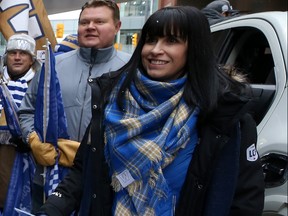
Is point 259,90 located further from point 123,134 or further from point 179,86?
point 123,134

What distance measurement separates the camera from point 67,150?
2.29 metres

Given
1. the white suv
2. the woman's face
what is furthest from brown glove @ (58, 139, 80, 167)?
the white suv

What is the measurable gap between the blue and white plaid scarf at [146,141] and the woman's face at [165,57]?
0.05 metres

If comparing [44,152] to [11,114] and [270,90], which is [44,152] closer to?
[11,114]

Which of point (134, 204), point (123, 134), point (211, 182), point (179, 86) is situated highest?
point (179, 86)

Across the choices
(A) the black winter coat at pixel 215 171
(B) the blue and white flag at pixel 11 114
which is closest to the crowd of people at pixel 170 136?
(A) the black winter coat at pixel 215 171

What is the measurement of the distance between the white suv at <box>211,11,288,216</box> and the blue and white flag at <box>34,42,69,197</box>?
1145mm

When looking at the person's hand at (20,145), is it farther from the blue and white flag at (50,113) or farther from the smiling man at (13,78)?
the blue and white flag at (50,113)

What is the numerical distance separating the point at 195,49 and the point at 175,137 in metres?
0.36

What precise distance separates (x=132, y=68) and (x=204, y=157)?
1.60ft

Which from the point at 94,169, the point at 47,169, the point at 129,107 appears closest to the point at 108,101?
the point at 129,107

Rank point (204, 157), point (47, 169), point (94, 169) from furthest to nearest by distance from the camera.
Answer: point (47, 169), point (94, 169), point (204, 157)

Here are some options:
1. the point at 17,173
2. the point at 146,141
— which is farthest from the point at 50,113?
the point at 146,141

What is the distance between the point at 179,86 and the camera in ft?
5.21
